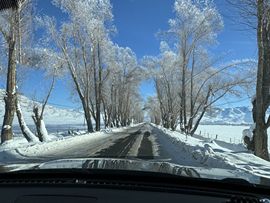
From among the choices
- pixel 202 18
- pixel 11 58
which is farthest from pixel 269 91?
pixel 202 18

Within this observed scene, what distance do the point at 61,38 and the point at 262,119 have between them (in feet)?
96.6

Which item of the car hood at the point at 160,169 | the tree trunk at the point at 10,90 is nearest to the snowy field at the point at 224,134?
the tree trunk at the point at 10,90

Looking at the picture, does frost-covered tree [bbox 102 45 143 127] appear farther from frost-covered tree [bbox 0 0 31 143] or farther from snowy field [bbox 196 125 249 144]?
frost-covered tree [bbox 0 0 31 143]

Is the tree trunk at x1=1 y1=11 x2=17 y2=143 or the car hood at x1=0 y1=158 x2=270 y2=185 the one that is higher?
the tree trunk at x1=1 y1=11 x2=17 y2=143

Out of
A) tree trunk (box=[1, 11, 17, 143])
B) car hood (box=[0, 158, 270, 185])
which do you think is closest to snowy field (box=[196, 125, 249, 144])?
tree trunk (box=[1, 11, 17, 143])

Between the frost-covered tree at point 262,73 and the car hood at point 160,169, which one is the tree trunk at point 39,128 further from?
the car hood at point 160,169

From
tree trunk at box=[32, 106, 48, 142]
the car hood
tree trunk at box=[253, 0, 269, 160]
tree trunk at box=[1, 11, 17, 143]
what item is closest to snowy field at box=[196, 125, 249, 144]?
tree trunk at box=[32, 106, 48, 142]

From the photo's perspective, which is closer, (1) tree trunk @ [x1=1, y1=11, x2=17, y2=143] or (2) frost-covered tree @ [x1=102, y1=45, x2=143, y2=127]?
(1) tree trunk @ [x1=1, y1=11, x2=17, y2=143]

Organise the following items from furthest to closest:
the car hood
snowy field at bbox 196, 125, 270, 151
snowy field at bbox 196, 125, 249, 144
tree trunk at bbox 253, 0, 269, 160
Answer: snowy field at bbox 196, 125, 249, 144, snowy field at bbox 196, 125, 270, 151, tree trunk at bbox 253, 0, 269, 160, the car hood

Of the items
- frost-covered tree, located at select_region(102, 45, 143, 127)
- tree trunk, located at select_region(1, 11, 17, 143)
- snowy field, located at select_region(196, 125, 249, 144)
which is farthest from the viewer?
frost-covered tree, located at select_region(102, 45, 143, 127)

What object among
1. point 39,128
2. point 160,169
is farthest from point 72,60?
point 160,169

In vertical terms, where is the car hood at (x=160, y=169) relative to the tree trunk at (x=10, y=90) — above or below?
below

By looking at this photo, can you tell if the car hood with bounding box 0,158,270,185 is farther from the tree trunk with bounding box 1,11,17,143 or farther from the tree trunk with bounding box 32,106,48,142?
the tree trunk with bounding box 32,106,48,142

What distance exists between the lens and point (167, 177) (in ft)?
9.96
